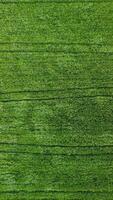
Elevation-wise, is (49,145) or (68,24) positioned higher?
(68,24)

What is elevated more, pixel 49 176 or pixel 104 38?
pixel 104 38

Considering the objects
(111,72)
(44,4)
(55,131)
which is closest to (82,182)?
(55,131)

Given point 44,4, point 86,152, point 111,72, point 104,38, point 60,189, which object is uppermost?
point 44,4

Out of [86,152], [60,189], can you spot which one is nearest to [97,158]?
[86,152]

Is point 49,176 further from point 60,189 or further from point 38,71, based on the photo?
point 38,71

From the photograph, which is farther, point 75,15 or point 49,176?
point 75,15

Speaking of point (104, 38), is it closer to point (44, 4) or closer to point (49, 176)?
point (44, 4)
